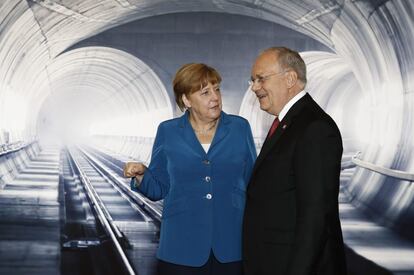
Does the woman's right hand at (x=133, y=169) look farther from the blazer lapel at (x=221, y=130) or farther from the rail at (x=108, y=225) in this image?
the rail at (x=108, y=225)

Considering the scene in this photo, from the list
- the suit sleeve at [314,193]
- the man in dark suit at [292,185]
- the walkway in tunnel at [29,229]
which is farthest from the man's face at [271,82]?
the walkway in tunnel at [29,229]

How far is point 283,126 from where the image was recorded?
3359 mm

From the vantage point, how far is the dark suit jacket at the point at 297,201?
307cm

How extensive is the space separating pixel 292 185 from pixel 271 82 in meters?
0.48

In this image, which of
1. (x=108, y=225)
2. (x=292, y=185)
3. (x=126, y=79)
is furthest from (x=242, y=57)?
(x=292, y=185)

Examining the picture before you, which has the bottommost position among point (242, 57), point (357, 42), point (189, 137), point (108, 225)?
point (108, 225)

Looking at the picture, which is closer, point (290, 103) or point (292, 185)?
point (292, 185)

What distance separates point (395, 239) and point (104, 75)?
1161 inches

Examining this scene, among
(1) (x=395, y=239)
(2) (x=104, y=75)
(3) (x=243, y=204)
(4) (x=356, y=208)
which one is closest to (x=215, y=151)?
(3) (x=243, y=204)

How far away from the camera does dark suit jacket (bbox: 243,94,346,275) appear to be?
3068mm

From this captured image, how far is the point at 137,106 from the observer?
4044cm

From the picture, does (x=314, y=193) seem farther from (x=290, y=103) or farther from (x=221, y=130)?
(x=221, y=130)

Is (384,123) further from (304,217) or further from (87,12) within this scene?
(304,217)

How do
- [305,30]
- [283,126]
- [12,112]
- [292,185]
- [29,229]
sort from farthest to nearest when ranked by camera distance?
[12,112], [305,30], [29,229], [283,126], [292,185]
